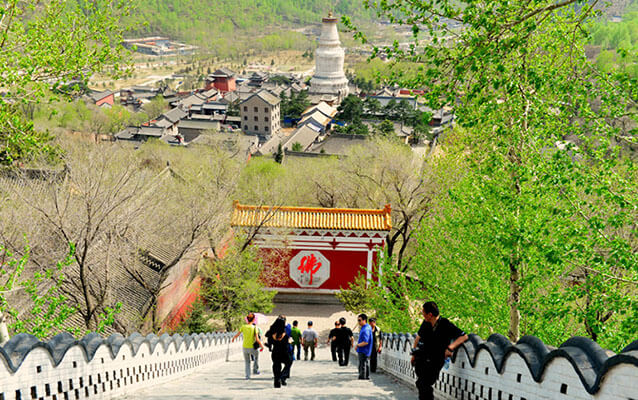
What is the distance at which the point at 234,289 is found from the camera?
1661cm

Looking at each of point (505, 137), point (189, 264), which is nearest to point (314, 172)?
point (189, 264)

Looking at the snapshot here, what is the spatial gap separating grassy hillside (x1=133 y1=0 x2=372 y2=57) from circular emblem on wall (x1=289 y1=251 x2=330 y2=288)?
118479mm

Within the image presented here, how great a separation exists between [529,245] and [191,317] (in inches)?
476

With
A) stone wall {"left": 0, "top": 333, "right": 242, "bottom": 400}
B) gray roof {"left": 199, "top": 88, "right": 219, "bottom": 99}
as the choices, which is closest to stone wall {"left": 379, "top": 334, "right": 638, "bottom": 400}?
stone wall {"left": 0, "top": 333, "right": 242, "bottom": 400}

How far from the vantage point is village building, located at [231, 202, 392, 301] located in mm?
20203

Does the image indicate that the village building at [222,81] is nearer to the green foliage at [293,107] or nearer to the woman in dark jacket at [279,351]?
the green foliage at [293,107]

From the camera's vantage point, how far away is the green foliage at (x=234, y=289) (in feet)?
55.9

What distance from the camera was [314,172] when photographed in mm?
26922

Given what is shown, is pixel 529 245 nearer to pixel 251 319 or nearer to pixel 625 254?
pixel 625 254

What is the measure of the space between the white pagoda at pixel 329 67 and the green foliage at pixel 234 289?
213ft

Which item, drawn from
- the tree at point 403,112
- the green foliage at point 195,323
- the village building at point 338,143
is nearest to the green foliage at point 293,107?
the tree at point 403,112

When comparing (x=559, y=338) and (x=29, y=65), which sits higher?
(x=29, y=65)

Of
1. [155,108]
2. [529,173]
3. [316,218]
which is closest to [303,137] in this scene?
[155,108]

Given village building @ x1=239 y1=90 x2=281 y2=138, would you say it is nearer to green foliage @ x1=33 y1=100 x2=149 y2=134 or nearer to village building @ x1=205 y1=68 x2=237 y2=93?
green foliage @ x1=33 y1=100 x2=149 y2=134
